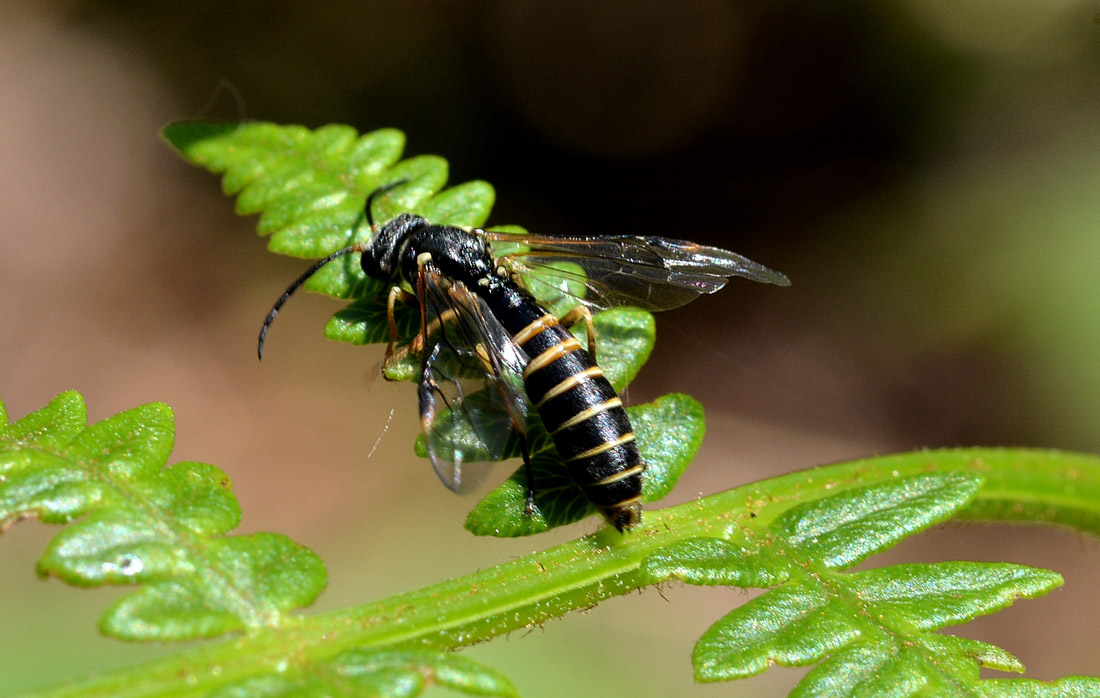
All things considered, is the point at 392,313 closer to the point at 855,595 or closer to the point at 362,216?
the point at 362,216

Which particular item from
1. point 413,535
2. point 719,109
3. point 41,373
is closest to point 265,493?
point 413,535

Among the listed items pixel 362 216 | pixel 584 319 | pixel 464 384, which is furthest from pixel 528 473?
pixel 362 216

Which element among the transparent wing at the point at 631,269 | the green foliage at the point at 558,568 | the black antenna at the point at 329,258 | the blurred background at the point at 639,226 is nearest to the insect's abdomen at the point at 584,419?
the green foliage at the point at 558,568

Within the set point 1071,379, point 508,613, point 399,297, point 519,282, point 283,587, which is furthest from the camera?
point 1071,379

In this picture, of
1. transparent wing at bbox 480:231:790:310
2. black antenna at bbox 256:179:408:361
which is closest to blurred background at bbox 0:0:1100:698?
transparent wing at bbox 480:231:790:310

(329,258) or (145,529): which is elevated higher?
(329,258)

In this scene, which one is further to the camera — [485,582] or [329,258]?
[329,258]

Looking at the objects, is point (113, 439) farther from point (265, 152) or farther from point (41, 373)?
point (41, 373)

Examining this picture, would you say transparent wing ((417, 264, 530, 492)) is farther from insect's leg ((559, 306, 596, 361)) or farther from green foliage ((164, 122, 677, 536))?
insect's leg ((559, 306, 596, 361))
